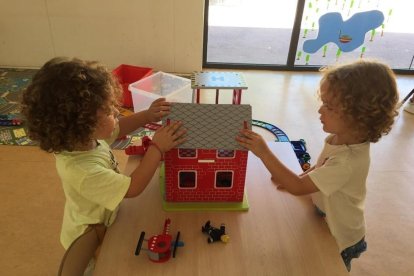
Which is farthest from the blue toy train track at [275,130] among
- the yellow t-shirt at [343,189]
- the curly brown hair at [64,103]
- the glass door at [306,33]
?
the curly brown hair at [64,103]

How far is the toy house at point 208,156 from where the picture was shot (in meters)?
0.81

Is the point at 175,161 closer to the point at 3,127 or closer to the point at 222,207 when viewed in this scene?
the point at 222,207

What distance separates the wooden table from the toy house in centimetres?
5

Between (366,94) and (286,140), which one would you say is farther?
(286,140)

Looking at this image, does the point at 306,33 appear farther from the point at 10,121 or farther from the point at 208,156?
the point at 208,156

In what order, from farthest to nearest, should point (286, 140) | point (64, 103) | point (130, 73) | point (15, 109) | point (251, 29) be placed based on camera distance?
point (251, 29), point (130, 73), point (15, 109), point (286, 140), point (64, 103)

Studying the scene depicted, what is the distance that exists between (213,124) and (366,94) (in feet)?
1.20

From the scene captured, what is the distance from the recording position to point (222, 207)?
89cm

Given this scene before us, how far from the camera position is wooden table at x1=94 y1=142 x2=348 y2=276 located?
0.72 meters

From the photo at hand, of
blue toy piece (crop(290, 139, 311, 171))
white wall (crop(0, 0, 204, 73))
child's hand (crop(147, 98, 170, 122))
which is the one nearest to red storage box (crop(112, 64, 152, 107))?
white wall (crop(0, 0, 204, 73))

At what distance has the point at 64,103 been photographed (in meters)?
0.74

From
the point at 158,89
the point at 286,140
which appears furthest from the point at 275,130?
the point at 158,89

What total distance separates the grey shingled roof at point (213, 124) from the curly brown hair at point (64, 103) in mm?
209

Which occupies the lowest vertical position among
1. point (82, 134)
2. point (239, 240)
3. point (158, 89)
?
point (158, 89)
